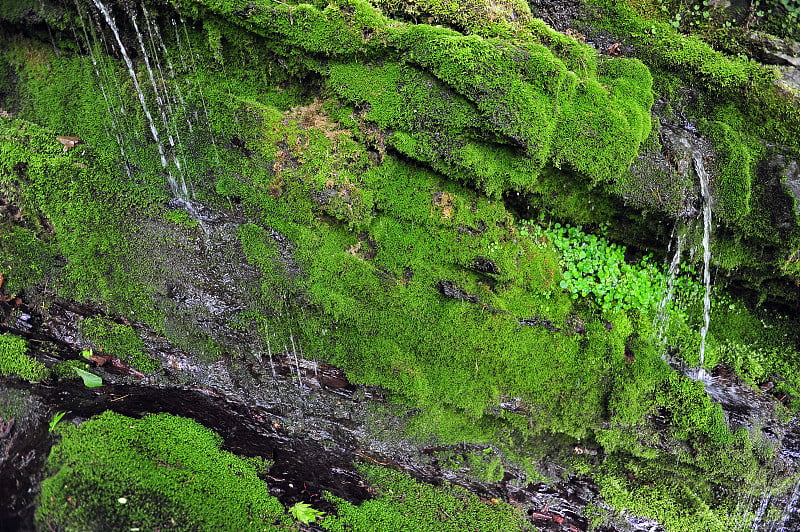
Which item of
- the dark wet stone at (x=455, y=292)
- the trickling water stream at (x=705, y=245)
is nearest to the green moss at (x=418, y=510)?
the dark wet stone at (x=455, y=292)

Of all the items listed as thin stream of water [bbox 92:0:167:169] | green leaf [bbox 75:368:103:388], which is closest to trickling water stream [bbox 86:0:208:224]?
thin stream of water [bbox 92:0:167:169]

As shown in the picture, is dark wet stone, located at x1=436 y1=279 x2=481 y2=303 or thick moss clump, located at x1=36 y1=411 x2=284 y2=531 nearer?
thick moss clump, located at x1=36 y1=411 x2=284 y2=531

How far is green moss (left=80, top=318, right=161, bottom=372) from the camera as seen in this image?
561 centimetres

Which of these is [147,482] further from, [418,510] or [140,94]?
[140,94]

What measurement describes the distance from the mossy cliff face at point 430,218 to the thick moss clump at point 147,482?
1.23ft

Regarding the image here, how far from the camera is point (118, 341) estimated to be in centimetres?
564

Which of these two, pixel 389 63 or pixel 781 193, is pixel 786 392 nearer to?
pixel 781 193

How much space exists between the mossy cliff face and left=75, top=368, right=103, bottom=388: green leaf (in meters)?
0.18

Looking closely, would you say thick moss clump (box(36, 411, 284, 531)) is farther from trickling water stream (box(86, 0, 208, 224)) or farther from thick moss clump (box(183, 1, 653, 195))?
thick moss clump (box(183, 1, 653, 195))

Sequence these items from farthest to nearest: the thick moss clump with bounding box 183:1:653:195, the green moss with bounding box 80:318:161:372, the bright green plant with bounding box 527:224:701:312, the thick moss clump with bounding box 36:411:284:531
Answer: the green moss with bounding box 80:318:161:372 < the bright green plant with bounding box 527:224:701:312 < the thick moss clump with bounding box 183:1:653:195 < the thick moss clump with bounding box 36:411:284:531

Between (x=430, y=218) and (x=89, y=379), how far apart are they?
4.29m

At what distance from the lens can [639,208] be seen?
5199mm

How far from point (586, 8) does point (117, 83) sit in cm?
556

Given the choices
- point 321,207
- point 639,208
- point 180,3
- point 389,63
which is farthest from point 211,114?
point 639,208
